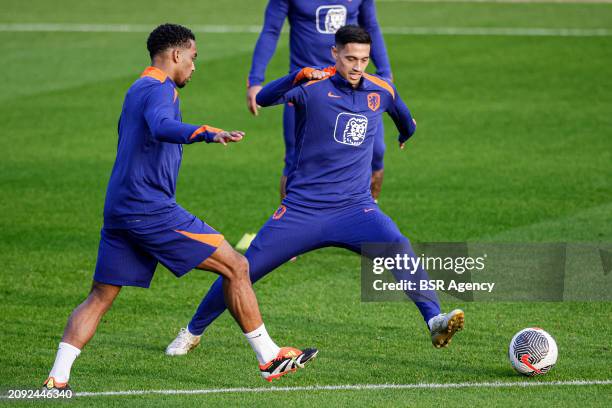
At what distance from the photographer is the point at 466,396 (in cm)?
770

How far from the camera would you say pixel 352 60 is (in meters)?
8.53

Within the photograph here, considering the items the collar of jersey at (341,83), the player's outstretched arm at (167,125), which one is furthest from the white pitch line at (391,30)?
the player's outstretched arm at (167,125)

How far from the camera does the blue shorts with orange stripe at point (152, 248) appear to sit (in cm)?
764

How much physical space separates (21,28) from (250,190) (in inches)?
557

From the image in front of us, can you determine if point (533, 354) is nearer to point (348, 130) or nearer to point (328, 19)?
point (348, 130)

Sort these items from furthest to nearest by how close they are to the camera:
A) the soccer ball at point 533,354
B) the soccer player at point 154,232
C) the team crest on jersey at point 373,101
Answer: the team crest on jersey at point 373,101 → the soccer ball at point 533,354 → the soccer player at point 154,232

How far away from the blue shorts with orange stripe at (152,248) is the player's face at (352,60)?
1612 millimetres

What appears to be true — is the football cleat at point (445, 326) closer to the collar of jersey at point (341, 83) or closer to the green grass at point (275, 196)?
the green grass at point (275, 196)

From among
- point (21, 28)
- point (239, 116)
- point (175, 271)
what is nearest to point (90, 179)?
point (239, 116)

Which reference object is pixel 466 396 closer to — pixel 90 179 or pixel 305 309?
pixel 305 309

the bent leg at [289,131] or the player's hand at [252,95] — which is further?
the bent leg at [289,131]

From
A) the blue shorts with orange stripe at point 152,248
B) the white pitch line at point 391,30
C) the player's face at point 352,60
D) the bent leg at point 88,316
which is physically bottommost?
the white pitch line at point 391,30

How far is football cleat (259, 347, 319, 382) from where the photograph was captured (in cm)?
770

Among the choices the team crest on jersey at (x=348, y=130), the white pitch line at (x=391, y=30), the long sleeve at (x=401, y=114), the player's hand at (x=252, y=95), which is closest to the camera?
the team crest on jersey at (x=348, y=130)
